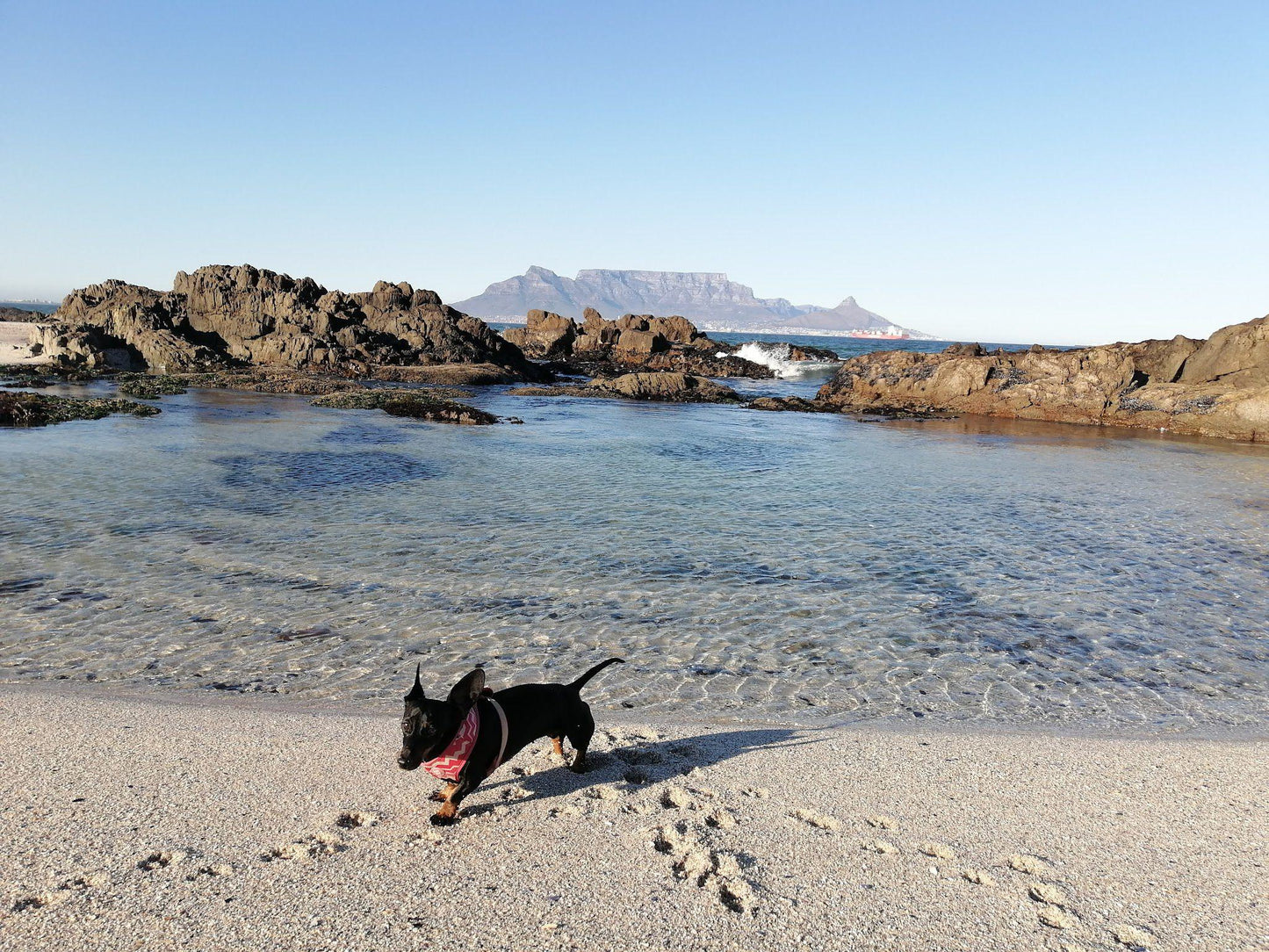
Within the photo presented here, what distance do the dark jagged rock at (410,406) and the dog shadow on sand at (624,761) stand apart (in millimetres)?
23442

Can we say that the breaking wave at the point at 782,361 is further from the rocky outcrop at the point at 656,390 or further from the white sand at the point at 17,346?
the white sand at the point at 17,346

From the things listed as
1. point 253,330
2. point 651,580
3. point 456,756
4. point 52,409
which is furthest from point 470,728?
point 253,330

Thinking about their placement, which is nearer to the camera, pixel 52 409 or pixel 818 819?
pixel 818 819

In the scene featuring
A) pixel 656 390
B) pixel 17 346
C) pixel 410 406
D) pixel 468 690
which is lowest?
pixel 410 406

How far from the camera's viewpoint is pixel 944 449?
2489 cm

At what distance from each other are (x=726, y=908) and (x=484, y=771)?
1.49 meters

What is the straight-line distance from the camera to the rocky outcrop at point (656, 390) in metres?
43.9

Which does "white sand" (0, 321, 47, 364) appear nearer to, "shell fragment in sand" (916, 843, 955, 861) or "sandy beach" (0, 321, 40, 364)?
"sandy beach" (0, 321, 40, 364)

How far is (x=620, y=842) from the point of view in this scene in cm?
416

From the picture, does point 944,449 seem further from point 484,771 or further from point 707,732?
point 484,771

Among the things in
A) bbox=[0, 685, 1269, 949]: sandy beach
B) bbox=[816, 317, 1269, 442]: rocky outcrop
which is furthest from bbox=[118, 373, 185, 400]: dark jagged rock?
bbox=[816, 317, 1269, 442]: rocky outcrop

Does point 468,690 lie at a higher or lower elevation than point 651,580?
higher

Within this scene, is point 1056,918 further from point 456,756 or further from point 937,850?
point 456,756

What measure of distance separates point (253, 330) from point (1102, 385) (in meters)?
50.1
